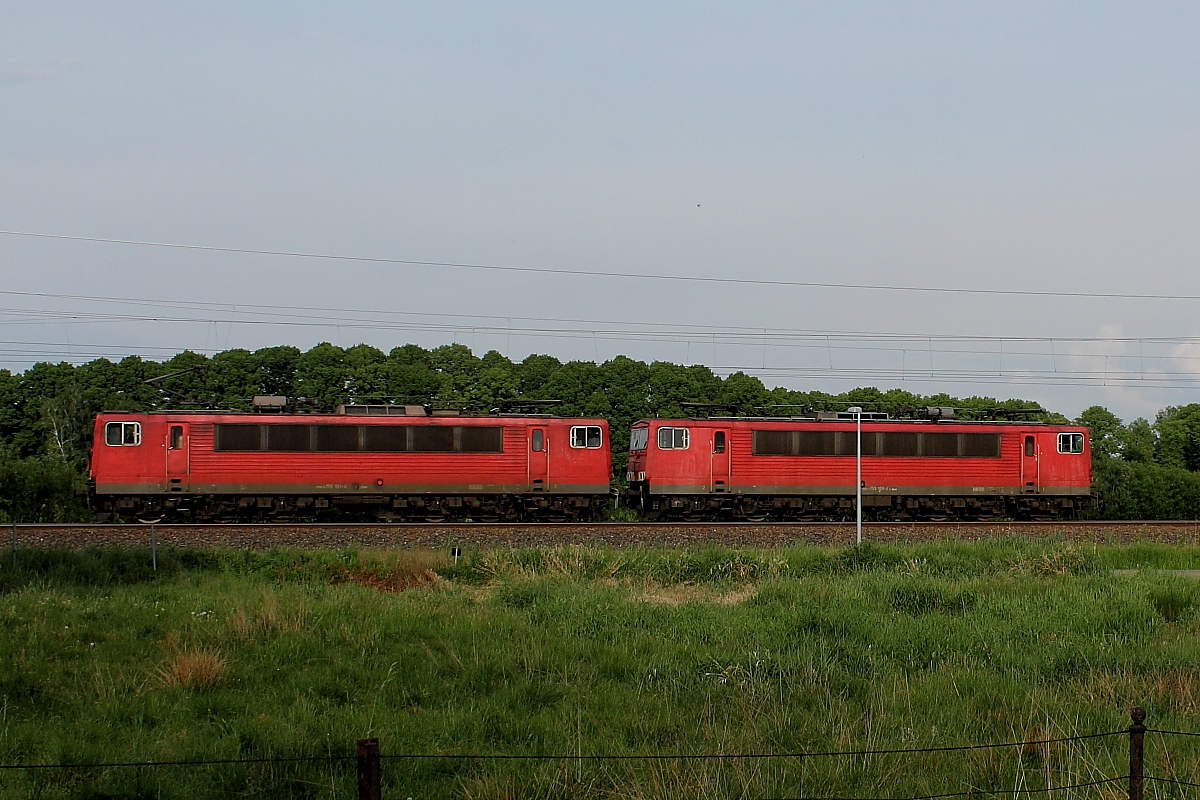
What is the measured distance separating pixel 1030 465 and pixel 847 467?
6.51 metres

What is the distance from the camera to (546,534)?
2517 centimetres

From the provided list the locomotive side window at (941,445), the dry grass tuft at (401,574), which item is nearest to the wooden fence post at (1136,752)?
the dry grass tuft at (401,574)

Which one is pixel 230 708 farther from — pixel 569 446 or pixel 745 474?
pixel 745 474

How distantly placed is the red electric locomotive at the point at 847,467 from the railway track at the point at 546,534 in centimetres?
450

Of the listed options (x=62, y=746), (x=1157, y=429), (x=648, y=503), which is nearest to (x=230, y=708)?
(x=62, y=746)

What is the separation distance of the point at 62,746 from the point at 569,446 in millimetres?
22663

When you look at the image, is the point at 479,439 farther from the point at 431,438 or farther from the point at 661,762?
the point at 661,762

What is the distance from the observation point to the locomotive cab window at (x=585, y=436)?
102 feet

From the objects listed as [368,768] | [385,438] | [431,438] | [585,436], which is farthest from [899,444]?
[368,768]

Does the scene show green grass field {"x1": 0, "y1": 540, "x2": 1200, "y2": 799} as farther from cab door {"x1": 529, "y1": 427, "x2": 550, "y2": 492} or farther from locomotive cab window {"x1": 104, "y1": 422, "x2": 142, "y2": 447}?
cab door {"x1": 529, "y1": 427, "x2": 550, "y2": 492}

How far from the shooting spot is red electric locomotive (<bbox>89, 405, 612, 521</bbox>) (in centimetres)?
2944

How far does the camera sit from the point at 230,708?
10.1 m

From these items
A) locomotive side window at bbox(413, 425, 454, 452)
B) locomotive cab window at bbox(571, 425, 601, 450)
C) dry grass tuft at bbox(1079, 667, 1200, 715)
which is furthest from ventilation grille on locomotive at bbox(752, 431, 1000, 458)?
dry grass tuft at bbox(1079, 667, 1200, 715)

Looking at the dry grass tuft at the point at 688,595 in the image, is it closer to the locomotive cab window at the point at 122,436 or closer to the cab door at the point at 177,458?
the cab door at the point at 177,458
